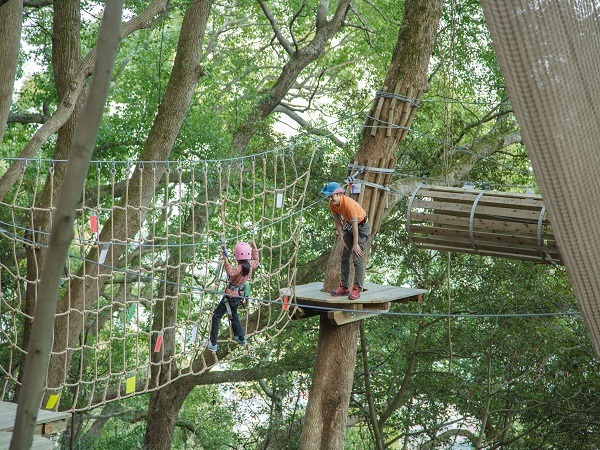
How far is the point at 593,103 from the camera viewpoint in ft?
6.56

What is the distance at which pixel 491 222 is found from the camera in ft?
13.3

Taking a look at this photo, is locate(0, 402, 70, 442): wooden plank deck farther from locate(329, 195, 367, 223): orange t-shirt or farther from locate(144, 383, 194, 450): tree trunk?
locate(144, 383, 194, 450): tree trunk

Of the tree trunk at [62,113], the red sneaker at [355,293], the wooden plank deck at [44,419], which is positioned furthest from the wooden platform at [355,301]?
the tree trunk at [62,113]

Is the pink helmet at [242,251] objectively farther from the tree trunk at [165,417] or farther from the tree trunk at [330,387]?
the tree trunk at [165,417]

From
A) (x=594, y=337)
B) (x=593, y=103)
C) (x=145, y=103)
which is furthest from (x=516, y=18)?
(x=145, y=103)

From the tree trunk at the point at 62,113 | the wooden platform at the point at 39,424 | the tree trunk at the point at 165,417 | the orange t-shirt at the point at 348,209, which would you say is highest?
the tree trunk at the point at 62,113

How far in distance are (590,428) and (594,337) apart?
5215 mm

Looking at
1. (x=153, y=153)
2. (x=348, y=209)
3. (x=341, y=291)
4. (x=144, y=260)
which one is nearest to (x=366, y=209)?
(x=348, y=209)

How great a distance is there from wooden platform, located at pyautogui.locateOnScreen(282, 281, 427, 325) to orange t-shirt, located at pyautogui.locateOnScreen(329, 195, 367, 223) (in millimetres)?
405

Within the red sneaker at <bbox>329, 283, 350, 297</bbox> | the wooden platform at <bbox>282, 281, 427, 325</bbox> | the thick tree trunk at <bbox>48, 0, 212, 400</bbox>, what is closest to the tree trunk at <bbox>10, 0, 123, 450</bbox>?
the wooden platform at <bbox>282, 281, 427, 325</bbox>

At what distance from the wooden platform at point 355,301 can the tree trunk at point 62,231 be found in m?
2.83

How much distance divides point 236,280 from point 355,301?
0.61 m

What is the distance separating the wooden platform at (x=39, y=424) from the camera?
3.19 meters

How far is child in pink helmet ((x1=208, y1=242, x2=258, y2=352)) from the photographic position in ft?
13.7
